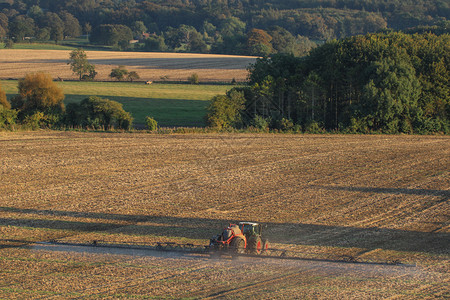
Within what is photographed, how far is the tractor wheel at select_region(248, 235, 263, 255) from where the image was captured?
17344mm

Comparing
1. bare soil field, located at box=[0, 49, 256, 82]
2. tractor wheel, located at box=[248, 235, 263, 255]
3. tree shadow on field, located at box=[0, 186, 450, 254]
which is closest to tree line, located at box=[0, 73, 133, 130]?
tree shadow on field, located at box=[0, 186, 450, 254]

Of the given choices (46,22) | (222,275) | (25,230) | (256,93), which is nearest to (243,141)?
(256,93)

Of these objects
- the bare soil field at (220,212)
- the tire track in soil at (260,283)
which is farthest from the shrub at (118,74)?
the tire track in soil at (260,283)

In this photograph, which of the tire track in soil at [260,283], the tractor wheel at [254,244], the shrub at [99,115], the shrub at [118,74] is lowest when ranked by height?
the tire track in soil at [260,283]

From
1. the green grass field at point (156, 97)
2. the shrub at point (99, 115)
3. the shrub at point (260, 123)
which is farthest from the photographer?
the green grass field at point (156, 97)

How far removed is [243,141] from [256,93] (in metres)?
9.24

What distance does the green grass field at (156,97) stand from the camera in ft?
194

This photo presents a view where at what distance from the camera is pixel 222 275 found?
16.0m

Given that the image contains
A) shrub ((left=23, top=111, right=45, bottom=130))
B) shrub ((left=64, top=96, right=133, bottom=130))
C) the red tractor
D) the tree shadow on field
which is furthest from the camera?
shrub ((left=64, top=96, right=133, bottom=130))

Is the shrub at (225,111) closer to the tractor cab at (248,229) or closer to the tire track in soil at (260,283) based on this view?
the tractor cab at (248,229)

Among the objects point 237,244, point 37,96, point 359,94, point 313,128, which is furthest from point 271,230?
Result: point 37,96

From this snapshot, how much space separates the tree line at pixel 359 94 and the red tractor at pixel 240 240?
1178 inches

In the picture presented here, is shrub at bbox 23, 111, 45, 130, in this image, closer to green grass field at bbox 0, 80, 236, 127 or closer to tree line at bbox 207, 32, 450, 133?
green grass field at bbox 0, 80, 236, 127

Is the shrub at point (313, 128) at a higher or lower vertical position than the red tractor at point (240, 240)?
higher
